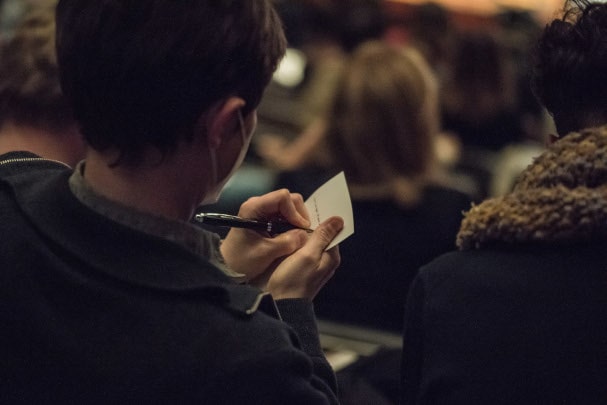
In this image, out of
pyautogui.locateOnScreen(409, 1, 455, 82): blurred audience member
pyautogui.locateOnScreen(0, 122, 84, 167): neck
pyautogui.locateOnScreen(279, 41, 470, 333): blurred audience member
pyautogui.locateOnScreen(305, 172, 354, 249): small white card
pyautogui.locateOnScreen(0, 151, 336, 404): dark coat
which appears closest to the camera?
pyautogui.locateOnScreen(0, 151, 336, 404): dark coat

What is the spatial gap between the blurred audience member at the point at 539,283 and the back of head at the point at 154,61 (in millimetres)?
456

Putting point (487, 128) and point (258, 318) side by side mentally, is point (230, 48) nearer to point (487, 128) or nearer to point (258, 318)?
point (258, 318)

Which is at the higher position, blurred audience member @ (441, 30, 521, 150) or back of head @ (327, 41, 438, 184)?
back of head @ (327, 41, 438, 184)

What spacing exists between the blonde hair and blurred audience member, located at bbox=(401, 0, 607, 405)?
1856 mm

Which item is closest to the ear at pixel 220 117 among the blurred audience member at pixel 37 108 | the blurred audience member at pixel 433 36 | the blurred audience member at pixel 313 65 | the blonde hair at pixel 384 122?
the blurred audience member at pixel 37 108

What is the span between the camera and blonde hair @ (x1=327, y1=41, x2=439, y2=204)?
3496 millimetres

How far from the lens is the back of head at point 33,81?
7.85ft

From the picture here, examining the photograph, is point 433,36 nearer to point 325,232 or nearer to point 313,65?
point 313,65

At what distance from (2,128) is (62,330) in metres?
1.21

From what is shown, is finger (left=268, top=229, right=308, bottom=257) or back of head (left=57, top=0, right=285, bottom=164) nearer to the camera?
back of head (left=57, top=0, right=285, bottom=164)

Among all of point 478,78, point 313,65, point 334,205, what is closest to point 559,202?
point 334,205

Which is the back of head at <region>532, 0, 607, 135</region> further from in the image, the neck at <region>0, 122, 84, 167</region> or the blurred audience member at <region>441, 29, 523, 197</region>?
the blurred audience member at <region>441, 29, 523, 197</region>

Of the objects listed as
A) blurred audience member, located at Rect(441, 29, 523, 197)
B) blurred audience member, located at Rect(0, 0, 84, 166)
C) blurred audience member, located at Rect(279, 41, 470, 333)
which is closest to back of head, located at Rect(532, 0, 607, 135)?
blurred audience member, located at Rect(0, 0, 84, 166)

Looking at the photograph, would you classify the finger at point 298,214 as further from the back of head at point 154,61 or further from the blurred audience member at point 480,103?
the blurred audience member at point 480,103
